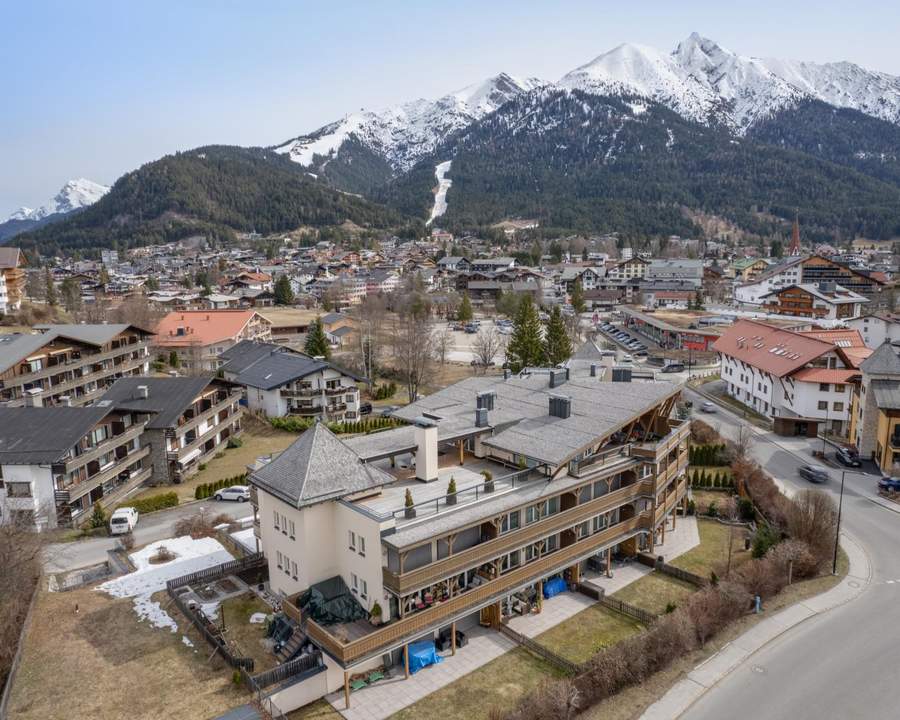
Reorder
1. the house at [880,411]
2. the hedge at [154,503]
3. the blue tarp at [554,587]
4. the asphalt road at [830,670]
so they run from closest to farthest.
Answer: the asphalt road at [830,670]
the blue tarp at [554,587]
the hedge at [154,503]
the house at [880,411]

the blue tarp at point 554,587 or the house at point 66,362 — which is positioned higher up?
the house at point 66,362

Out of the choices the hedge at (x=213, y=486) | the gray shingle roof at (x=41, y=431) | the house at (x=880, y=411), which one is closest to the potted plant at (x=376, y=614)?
the hedge at (x=213, y=486)

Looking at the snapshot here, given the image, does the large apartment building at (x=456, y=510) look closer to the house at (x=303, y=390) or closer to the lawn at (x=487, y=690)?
the lawn at (x=487, y=690)

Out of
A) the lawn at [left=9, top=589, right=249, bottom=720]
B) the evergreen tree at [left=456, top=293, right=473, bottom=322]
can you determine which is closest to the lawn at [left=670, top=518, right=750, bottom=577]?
the lawn at [left=9, top=589, right=249, bottom=720]

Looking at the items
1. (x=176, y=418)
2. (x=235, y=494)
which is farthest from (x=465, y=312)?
(x=235, y=494)

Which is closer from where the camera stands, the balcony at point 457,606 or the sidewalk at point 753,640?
the balcony at point 457,606

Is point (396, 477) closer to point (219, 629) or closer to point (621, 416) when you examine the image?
point (219, 629)

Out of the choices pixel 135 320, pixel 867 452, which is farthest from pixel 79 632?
pixel 135 320
